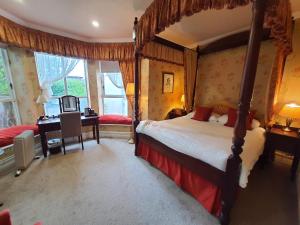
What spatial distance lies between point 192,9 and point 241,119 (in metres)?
1.11

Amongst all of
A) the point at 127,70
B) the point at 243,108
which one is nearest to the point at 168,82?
the point at 127,70

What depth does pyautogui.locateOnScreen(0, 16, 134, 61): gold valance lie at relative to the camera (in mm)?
2570

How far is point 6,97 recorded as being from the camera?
9.36 ft

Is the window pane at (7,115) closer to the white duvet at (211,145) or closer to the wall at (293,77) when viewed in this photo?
the white duvet at (211,145)

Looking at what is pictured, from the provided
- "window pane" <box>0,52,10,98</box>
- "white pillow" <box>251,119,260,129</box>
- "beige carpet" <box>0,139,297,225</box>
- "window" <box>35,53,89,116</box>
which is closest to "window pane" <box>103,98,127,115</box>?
"window" <box>35,53,89,116</box>

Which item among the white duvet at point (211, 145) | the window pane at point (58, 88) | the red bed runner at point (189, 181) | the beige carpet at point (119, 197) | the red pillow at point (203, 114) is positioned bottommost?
the beige carpet at point (119, 197)

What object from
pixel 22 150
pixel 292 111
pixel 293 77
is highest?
pixel 293 77

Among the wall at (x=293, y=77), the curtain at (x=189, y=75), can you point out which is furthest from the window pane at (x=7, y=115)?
the wall at (x=293, y=77)

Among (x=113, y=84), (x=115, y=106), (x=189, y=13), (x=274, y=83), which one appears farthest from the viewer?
(x=115, y=106)

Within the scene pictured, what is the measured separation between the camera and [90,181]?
2.12 m

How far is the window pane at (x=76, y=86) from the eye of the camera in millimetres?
3768

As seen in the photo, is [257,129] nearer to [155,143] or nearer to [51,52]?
[155,143]

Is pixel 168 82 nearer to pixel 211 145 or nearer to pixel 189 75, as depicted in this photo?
pixel 189 75

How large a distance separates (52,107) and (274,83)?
15.8 ft
